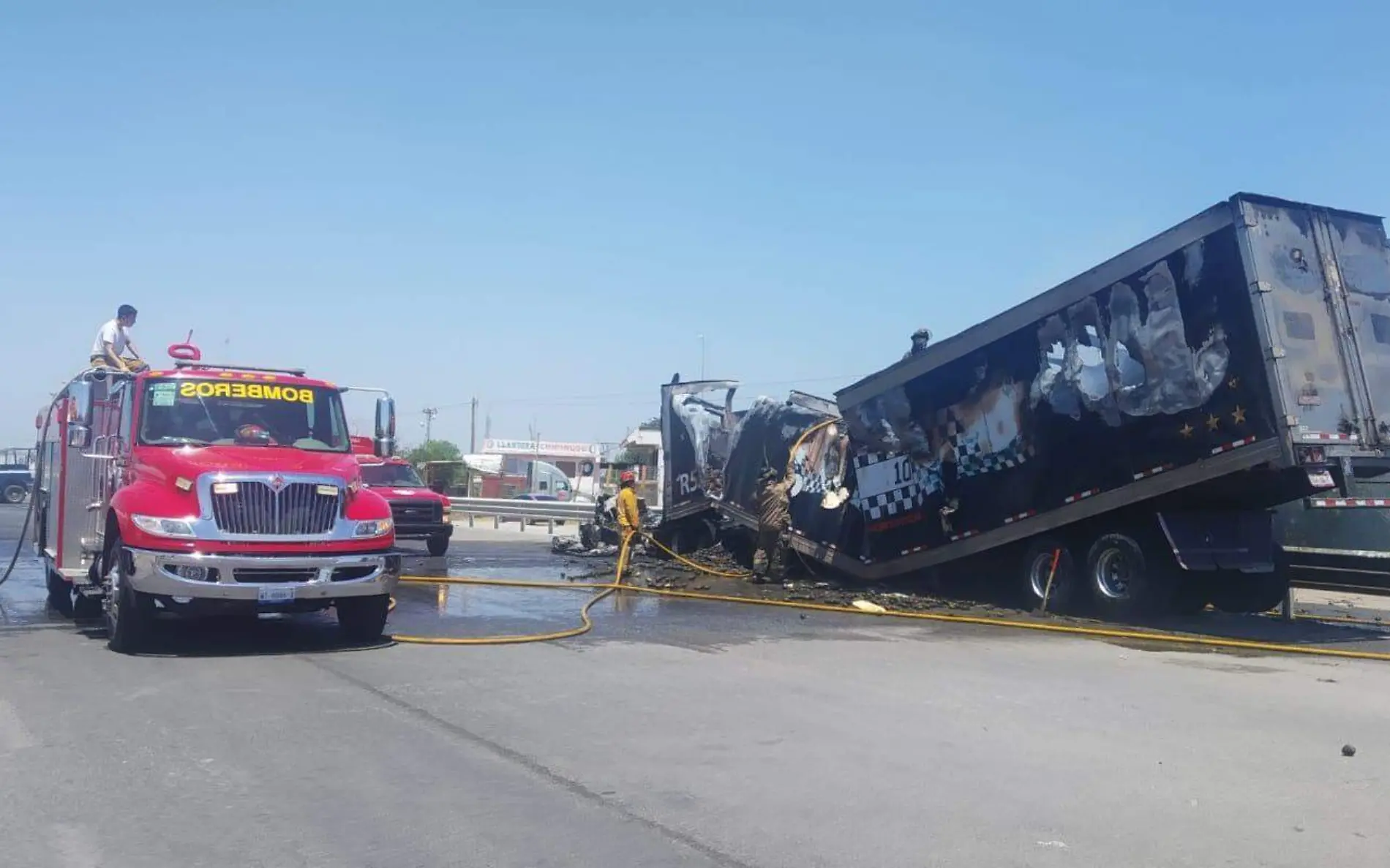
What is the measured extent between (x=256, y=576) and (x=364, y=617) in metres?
1.33

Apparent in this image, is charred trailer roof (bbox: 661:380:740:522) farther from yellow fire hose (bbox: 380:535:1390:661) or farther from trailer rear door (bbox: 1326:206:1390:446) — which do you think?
trailer rear door (bbox: 1326:206:1390:446)

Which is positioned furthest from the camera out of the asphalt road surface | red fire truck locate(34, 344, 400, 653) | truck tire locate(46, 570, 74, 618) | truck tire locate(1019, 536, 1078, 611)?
truck tire locate(1019, 536, 1078, 611)

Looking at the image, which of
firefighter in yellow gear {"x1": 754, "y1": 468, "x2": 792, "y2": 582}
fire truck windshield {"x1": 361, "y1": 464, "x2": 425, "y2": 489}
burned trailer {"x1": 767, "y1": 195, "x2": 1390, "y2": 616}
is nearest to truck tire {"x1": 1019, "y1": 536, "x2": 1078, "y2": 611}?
burned trailer {"x1": 767, "y1": 195, "x2": 1390, "y2": 616}

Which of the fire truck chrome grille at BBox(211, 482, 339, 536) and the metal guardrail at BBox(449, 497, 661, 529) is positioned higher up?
the metal guardrail at BBox(449, 497, 661, 529)

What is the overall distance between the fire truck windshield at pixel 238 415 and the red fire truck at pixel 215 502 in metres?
0.01

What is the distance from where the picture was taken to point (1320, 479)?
37.4ft

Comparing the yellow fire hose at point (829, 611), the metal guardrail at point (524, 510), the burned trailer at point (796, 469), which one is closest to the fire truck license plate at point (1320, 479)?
the yellow fire hose at point (829, 611)

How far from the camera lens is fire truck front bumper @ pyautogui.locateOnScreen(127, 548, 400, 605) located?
893cm

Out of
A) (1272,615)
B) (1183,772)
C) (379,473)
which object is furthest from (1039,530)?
(379,473)

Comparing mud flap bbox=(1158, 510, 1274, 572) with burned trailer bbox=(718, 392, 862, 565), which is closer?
mud flap bbox=(1158, 510, 1274, 572)

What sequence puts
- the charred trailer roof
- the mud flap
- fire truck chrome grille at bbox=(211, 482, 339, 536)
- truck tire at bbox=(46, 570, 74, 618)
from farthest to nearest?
the charred trailer roof
the mud flap
truck tire at bbox=(46, 570, 74, 618)
fire truck chrome grille at bbox=(211, 482, 339, 536)

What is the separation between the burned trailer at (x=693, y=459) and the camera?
1966cm

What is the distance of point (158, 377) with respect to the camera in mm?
10359

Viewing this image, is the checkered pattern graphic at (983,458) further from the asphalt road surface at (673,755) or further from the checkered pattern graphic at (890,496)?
the asphalt road surface at (673,755)
